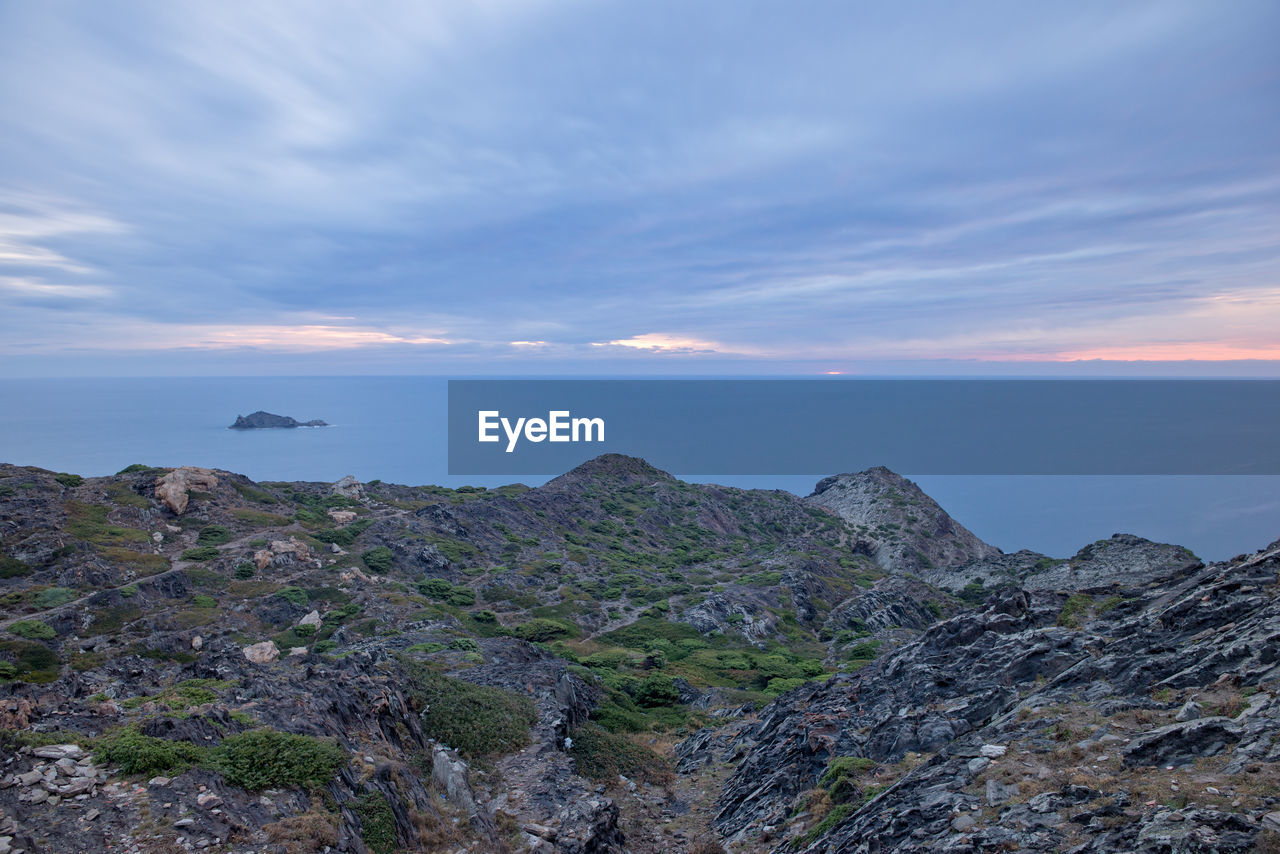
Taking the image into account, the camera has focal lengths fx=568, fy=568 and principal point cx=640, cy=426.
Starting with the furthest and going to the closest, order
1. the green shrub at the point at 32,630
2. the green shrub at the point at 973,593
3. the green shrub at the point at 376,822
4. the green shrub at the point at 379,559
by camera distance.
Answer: the green shrub at the point at 973,593
the green shrub at the point at 379,559
the green shrub at the point at 32,630
the green shrub at the point at 376,822

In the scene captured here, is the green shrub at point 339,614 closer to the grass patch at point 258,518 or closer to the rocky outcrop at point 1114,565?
the grass patch at point 258,518

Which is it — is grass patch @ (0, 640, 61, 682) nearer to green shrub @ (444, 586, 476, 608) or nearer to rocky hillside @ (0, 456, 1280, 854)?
rocky hillside @ (0, 456, 1280, 854)

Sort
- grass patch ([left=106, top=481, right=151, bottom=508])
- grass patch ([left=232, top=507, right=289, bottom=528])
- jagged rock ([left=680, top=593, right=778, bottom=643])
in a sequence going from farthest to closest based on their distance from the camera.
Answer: grass patch ([left=232, top=507, right=289, bottom=528]) < jagged rock ([left=680, top=593, right=778, bottom=643]) < grass patch ([left=106, top=481, right=151, bottom=508])

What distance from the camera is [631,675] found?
3666 centimetres

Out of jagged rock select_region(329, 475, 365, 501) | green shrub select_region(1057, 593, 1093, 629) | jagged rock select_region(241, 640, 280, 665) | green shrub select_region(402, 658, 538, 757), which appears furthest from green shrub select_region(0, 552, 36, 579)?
green shrub select_region(1057, 593, 1093, 629)

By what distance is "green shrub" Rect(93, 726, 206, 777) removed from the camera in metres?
12.0

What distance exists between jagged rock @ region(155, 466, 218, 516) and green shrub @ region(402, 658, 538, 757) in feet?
125

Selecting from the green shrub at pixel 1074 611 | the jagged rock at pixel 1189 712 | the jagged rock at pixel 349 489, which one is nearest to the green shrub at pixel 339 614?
the jagged rock at pixel 349 489

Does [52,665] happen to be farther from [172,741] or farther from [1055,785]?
[1055,785]

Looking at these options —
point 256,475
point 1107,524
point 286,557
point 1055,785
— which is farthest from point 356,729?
point 1107,524

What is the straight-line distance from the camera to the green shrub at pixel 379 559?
162ft

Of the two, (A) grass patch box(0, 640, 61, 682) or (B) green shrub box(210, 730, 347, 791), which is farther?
(A) grass patch box(0, 640, 61, 682)

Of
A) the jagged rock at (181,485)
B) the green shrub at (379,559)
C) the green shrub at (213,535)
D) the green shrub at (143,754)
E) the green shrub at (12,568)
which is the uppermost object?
the green shrub at (143,754)

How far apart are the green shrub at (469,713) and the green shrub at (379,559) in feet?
88.3
